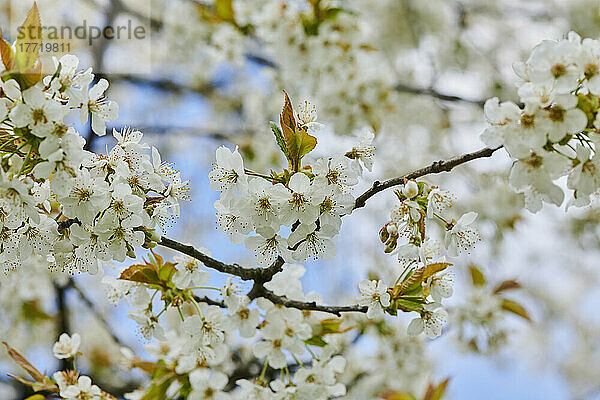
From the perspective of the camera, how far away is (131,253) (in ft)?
3.36

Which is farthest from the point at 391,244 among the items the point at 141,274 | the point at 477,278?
the point at 477,278

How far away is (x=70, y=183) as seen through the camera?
92 cm

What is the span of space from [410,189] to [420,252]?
0.12 meters

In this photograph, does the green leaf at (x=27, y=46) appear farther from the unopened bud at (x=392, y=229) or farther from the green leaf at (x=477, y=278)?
the green leaf at (x=477, y=278)

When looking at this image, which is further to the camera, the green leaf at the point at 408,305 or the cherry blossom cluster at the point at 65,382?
the cherry blossom cluster at the point at 65,382

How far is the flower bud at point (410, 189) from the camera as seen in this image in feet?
3.28

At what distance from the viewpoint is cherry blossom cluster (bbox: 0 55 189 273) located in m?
0.91

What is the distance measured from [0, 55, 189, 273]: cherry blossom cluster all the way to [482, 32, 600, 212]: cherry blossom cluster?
0.64m

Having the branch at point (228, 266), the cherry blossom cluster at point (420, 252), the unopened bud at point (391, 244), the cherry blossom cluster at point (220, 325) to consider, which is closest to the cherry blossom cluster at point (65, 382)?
the cherry blossom cluster at point (220, 325)

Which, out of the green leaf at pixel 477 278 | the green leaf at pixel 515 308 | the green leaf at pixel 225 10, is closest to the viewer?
the green leaf at pixel 515 308

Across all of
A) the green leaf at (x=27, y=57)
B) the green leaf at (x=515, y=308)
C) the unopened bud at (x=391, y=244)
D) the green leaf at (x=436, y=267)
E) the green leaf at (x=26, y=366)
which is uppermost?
the green leaf at (x=27, y=57)

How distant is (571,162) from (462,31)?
135 inches

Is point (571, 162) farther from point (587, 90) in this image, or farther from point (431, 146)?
point (431, 146)

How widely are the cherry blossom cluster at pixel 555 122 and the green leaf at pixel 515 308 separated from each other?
46.7 inches
